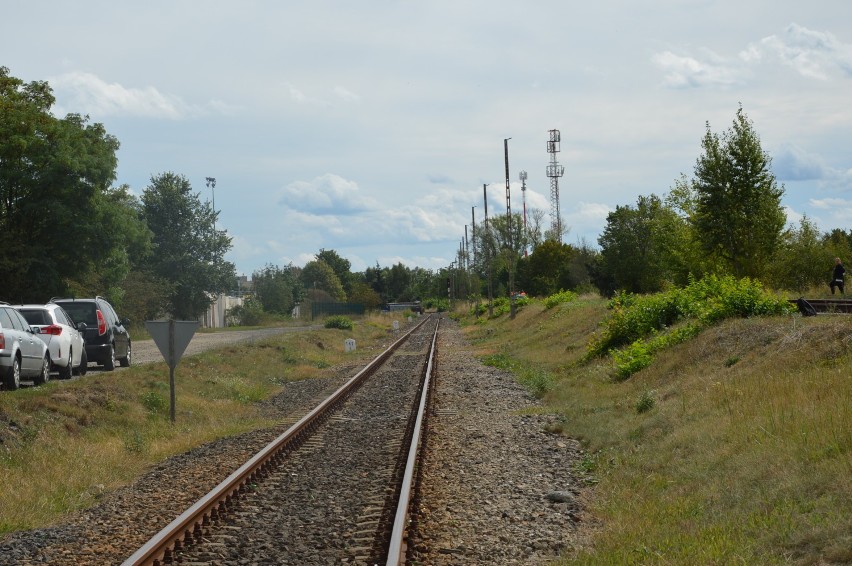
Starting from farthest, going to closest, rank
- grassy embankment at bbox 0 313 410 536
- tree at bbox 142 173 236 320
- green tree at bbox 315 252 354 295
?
green tree at bbox 315 252 354 295, tree at bbox 142 173 236 320, grassy embankment at bbox 0 313 410 536

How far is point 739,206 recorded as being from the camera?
42.5m

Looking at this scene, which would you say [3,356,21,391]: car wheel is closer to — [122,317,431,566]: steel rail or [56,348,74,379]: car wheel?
[56,348,74,379]: car wheel

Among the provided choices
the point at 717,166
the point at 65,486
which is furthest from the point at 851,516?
the point at 717,166

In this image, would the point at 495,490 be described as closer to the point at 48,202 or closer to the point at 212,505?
the point at 212,505

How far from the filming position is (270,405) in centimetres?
1991

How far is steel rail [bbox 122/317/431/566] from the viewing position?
734 cm

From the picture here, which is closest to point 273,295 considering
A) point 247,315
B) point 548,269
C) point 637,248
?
point 247,315

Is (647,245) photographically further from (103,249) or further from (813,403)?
(813,403)

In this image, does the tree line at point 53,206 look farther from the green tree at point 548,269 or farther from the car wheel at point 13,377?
the green tree at point 548,269

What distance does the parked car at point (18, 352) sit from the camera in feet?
53.7

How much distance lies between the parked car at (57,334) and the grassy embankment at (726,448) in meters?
10.4

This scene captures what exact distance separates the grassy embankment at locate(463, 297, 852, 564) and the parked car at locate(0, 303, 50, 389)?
31.6 feet

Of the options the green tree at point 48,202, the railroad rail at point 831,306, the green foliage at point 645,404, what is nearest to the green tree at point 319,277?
the green tree at point 48,202

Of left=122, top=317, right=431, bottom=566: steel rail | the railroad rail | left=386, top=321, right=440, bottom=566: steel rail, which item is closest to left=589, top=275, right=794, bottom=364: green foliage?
the railroad rail
